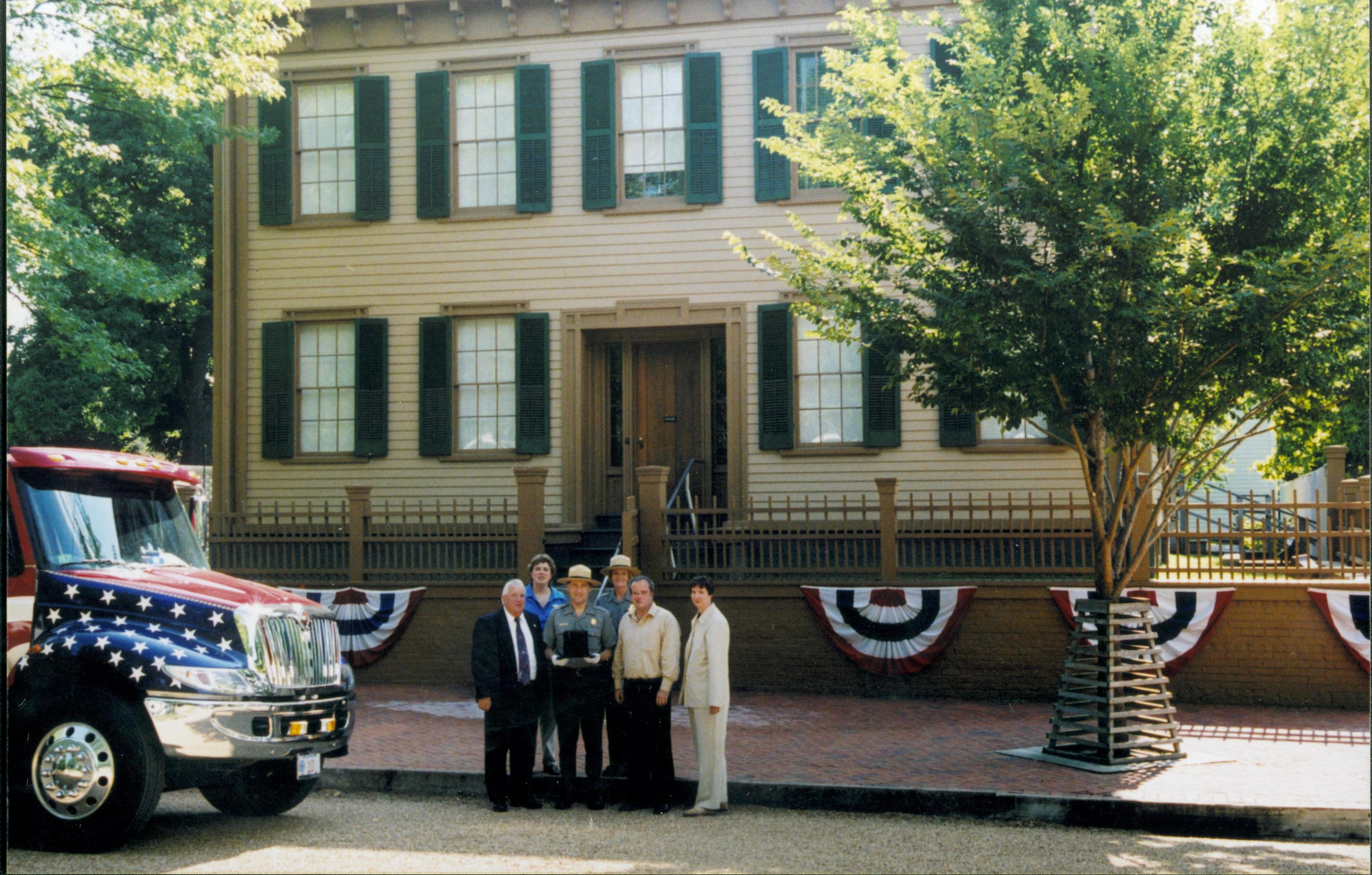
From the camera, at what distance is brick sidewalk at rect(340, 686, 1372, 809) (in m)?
9.81

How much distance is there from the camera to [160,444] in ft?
97.8

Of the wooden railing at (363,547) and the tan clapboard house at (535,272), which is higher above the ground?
the tan clapboard house at (535,272)

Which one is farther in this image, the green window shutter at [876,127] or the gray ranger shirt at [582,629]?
the green window shutter at [876,127]

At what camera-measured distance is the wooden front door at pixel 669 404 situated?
60.2ft

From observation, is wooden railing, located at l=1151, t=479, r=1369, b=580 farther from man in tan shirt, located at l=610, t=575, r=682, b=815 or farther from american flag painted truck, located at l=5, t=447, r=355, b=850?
american flag painted truck, located at l=5, t=447, r=355, b=850

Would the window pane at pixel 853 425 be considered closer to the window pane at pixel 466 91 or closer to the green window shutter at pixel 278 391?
the window pane at pixel 466 91

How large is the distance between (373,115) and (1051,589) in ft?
36.0

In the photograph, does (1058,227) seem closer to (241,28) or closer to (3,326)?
(3,326)

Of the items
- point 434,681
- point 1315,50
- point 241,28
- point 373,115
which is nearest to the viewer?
point 1315,50

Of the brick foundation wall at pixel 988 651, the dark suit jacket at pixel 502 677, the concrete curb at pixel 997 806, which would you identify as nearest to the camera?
the concrete curb at pixel 997 806

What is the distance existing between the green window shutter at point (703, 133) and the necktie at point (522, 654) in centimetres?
915

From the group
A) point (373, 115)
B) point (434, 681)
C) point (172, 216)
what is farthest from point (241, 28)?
point (172, 216)

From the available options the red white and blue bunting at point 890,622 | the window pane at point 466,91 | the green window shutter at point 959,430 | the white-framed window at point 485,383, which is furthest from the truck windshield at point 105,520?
the window pane at point 466,91

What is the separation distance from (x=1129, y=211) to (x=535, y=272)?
936 centimetres
